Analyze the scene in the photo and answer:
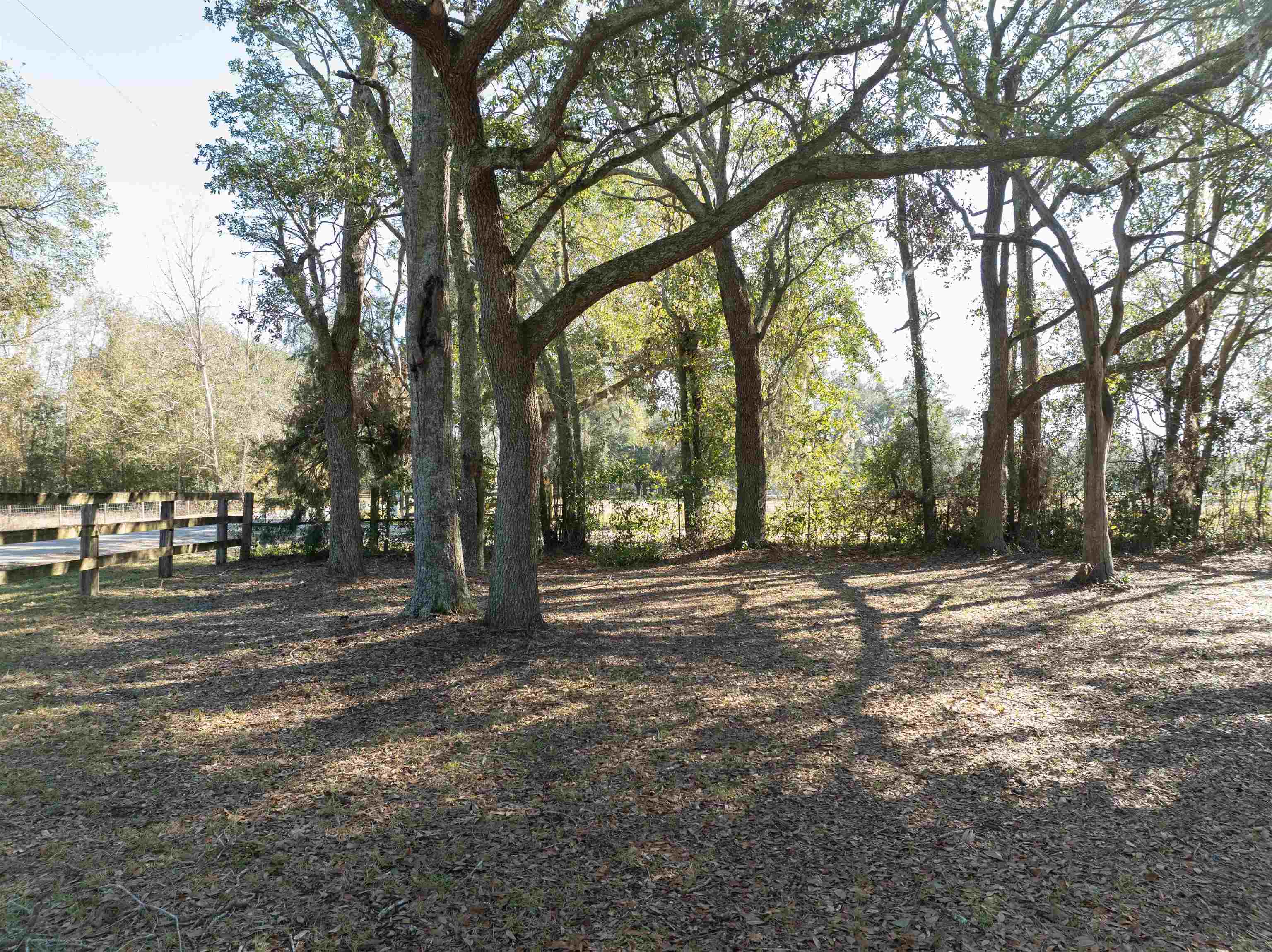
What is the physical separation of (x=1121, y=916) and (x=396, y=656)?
569cm

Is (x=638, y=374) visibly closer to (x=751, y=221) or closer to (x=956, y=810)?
(x=751, y=221)

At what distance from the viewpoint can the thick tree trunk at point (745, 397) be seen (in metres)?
14.6

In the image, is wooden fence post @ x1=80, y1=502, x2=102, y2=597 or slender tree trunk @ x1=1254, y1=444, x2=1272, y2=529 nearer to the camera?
wooden fence post @ x1=80, y1=502, x2=102, y2=597

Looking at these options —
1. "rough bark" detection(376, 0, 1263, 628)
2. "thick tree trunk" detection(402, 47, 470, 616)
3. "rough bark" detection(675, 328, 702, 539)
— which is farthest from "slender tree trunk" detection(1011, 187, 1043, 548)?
"thick tree trunk" detection(402, 47, 470, 616)

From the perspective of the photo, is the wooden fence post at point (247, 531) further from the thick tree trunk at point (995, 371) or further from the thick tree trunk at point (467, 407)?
the thick tree trunk at point (995, 371)

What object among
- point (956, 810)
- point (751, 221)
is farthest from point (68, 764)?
point (751, 221)

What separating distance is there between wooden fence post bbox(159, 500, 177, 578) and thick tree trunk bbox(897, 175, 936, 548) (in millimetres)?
14110

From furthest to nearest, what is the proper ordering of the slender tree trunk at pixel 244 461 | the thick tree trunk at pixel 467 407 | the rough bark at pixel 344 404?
the slender tree trunk at pixel 244 461 → the rough bark at pixel 344 404 → the thick tree trunk at pixel 467 407

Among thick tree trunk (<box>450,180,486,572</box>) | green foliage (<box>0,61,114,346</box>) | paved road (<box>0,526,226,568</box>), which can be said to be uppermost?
green foliage (<box>0,61,114,346</box>)

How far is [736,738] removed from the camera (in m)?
4.71

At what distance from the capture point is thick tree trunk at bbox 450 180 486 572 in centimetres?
1034

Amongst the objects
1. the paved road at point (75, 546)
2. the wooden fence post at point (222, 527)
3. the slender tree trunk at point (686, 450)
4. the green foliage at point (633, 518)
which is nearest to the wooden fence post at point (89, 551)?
the paved road at point (75, 546)

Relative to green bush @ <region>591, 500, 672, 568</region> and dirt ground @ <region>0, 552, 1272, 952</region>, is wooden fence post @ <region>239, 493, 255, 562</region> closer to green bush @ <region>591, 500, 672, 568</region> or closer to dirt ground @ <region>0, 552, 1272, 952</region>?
dirt ground @ <region>0, 552, 1272, 952</region>

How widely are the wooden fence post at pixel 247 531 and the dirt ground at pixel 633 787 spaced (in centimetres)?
572
